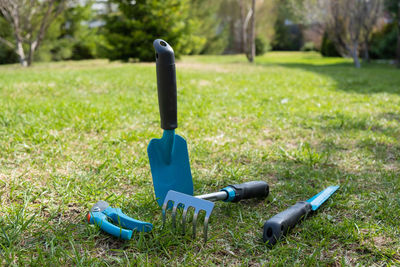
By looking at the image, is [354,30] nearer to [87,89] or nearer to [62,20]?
[87,89]

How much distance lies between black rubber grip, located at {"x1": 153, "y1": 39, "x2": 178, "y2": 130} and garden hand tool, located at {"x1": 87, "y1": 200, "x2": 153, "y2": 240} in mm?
468

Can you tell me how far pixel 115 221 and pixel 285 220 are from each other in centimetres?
77

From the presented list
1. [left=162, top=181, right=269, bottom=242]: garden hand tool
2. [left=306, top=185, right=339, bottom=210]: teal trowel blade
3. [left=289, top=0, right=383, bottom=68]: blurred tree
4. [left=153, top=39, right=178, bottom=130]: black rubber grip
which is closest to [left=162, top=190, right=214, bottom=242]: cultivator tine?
[left=162, top=181, right=269, bottom=242]: garden hand tool

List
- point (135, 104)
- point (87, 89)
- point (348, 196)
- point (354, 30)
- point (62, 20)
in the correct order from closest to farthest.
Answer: point (348, 196)
point (135, 104)
point (87, 89)
point (354, 30)
point (62, 20)

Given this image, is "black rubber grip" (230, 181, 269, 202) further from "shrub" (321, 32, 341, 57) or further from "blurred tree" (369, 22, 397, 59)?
"shrub" (321, 32, 341, 57)

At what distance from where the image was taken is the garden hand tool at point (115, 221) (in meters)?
1.40

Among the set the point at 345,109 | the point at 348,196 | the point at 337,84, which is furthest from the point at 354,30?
the point at 348,196

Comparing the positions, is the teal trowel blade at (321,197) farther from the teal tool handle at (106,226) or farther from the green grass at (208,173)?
the teal tool handle at (106,226)

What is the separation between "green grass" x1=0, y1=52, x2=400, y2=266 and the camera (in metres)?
1.39

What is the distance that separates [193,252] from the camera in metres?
1.39

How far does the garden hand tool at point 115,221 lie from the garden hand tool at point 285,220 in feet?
1.67

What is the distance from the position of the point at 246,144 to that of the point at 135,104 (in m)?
1.85

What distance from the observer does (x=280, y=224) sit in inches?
55.2

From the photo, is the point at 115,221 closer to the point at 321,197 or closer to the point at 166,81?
the point at 166,81
